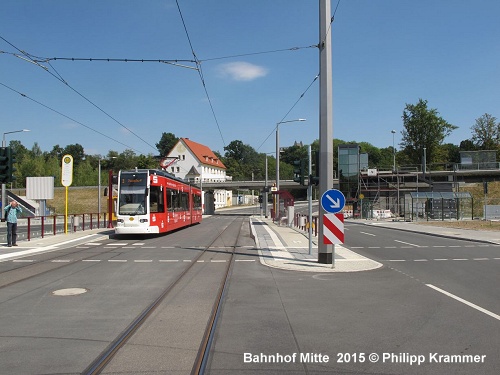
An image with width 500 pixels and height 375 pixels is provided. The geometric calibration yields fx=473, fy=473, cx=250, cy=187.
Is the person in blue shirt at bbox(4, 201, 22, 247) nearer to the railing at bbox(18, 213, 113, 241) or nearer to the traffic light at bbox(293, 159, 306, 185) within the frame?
the railing at bbox(18, 213, 113, 241)

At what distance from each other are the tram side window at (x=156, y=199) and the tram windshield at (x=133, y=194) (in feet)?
1.30

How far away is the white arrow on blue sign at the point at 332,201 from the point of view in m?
12.7

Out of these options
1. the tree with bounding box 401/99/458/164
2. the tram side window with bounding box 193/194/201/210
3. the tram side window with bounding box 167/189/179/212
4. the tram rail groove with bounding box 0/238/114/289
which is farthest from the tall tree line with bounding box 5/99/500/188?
the tram rail groove with bounding box 0/238/114/289

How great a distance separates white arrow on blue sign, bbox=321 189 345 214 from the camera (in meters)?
12.7

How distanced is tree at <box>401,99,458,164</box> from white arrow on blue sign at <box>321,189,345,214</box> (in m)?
78.8

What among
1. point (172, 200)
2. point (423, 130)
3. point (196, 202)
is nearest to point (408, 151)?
point (423, 130)

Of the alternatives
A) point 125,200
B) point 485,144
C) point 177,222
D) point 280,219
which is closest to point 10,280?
point 125,200

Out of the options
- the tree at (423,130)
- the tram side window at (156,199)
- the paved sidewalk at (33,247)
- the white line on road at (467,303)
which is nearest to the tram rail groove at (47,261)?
the paved sidewalk at (33,247)

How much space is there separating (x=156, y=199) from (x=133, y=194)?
1260 mm

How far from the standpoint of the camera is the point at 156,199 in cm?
2358

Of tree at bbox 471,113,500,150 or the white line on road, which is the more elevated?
tree at bbox 471,113,500,150

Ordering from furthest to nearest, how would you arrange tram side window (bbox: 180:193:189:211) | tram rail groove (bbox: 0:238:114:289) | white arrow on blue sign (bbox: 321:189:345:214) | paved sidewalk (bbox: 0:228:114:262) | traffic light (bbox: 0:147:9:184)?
tram side window (bbox: 180:193:189:211) < traffic light (bbox: 0:147:9:184) < paved sidewalk (bbox: 0:228:114:262) < white arrow on blue sign (bbox: 321:189:345:214) < tram rail groove (bbox: 0:238:114:289)

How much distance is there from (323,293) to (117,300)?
397 centimetres

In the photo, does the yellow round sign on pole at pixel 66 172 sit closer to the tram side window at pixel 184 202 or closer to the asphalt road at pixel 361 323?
the tram side window at pixel 184 202
